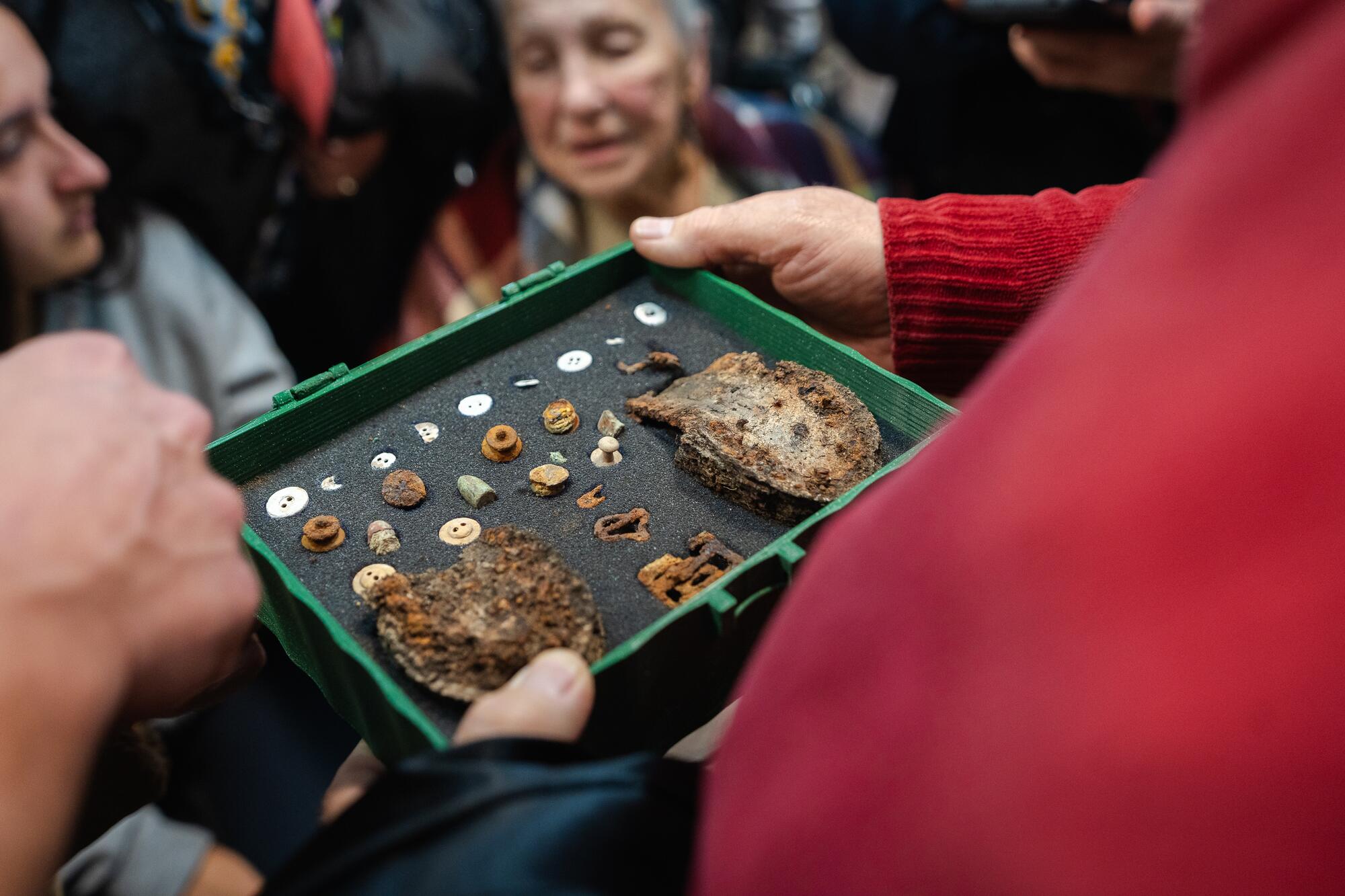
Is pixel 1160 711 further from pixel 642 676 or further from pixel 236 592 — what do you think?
pixel 236 592

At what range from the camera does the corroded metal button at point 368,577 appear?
859 millimetres

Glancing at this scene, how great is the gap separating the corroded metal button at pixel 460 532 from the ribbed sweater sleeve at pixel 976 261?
1.74 ft

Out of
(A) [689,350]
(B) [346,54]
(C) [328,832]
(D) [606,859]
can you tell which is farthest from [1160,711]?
(B) [346,54]

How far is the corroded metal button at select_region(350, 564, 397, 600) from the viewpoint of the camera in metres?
0.86

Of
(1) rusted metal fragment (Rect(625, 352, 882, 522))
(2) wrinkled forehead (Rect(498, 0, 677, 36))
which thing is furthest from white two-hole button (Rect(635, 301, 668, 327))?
(2) wrinkled forehead (Rect(498, 0, 677, 36))

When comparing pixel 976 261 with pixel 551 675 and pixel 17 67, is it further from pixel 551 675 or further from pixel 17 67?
pixel 17 67

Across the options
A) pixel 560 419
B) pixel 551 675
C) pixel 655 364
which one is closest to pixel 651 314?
pixel 655 364

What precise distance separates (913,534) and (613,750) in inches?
19.3

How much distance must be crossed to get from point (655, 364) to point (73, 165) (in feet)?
2.75

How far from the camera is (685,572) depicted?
0.88 m

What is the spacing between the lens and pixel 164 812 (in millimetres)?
1466

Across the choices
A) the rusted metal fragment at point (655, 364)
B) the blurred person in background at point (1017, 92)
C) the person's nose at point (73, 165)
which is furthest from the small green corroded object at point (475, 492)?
the blurred person in background at point (1017, 92)

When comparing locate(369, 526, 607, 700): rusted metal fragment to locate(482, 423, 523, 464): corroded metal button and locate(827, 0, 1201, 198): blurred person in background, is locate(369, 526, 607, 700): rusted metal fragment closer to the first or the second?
locate(482, 423, 523, 464): corroded metal button

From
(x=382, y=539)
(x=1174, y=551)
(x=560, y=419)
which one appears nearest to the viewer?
(x=1174, y=551)
